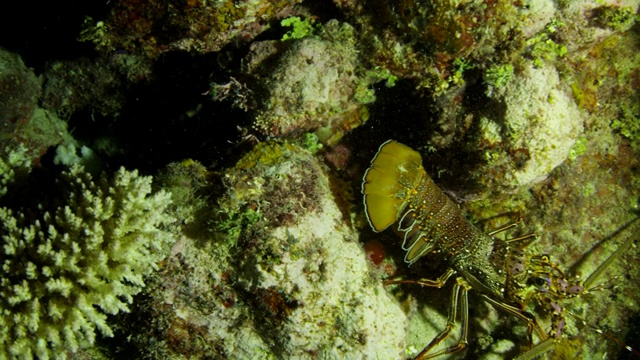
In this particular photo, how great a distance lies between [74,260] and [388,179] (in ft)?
9.10

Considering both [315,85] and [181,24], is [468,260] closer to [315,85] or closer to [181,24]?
[315,85]

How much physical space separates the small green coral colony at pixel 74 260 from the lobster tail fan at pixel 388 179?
193 cm

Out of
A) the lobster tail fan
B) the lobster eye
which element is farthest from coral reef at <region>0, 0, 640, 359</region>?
the lobster eye

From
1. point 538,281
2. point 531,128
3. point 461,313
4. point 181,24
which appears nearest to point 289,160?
point 181,24

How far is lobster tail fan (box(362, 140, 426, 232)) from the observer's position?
12.9ft

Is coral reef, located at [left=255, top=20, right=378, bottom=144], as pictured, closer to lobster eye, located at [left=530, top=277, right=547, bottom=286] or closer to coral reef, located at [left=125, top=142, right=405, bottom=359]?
coral reef, located at [left=125, top=142, right=405, bottom=359]

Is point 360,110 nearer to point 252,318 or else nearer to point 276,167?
point 276,167

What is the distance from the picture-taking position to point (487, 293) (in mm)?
4352

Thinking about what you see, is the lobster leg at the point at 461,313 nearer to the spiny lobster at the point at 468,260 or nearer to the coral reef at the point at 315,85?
the spiny lobster at the point at 468,260

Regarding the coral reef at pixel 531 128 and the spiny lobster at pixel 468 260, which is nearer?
the coral reef at pixel 531 128

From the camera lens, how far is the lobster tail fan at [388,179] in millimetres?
3922

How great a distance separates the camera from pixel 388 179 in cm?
395

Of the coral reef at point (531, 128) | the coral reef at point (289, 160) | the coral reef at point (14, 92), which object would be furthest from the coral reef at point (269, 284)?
the coral reef at point (14, 92)

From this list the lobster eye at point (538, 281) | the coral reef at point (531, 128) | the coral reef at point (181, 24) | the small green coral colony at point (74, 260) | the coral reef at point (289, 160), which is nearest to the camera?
the small green coral colony at point (74, 260)
